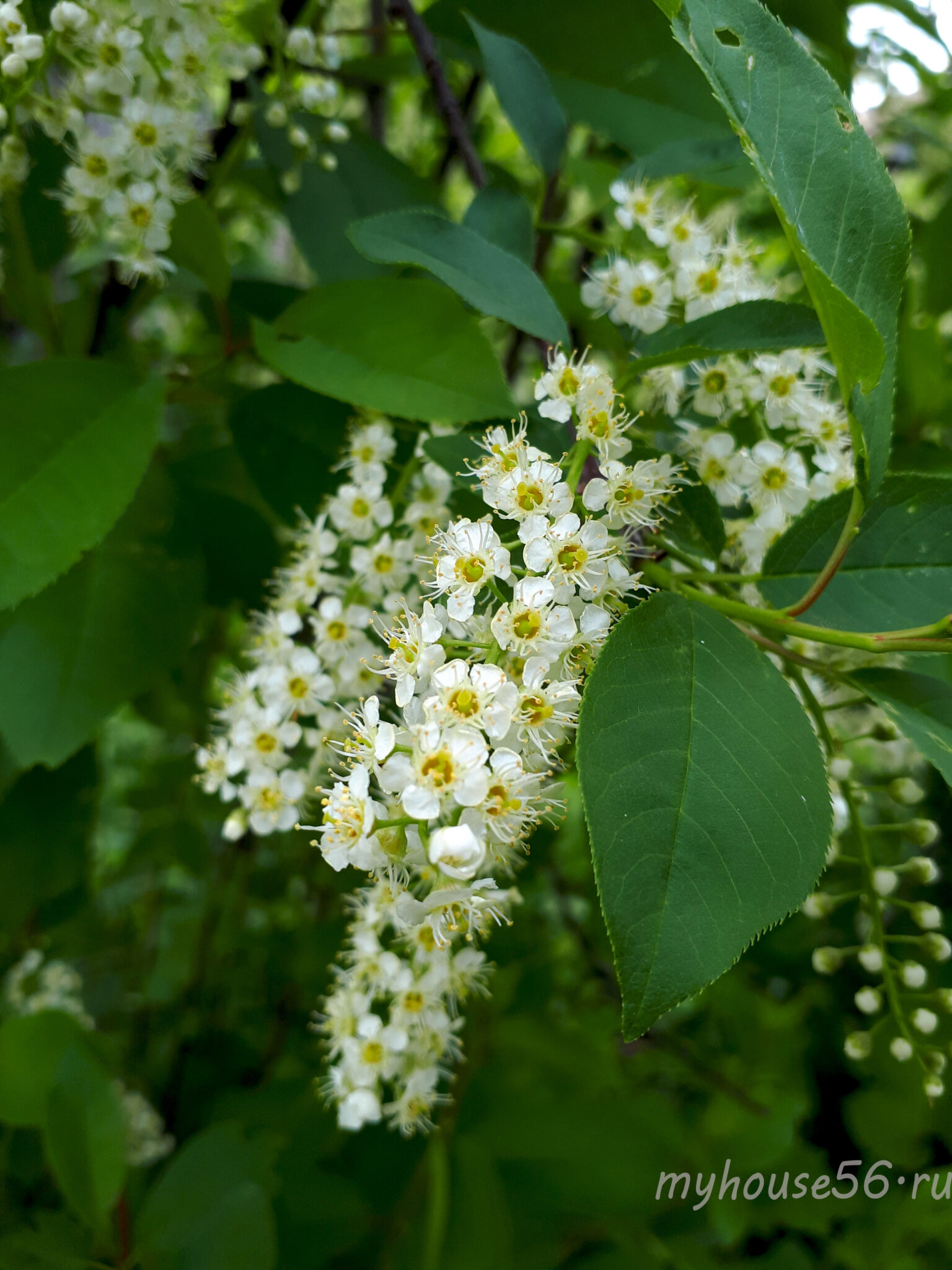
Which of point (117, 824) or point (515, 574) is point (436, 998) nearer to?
point (515, 574)

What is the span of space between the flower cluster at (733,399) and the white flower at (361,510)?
0.27 m

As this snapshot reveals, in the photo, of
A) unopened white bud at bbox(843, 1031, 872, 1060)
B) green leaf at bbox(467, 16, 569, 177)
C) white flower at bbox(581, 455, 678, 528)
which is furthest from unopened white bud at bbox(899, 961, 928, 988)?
green leaf at bbox(467, 16, 569, 177)

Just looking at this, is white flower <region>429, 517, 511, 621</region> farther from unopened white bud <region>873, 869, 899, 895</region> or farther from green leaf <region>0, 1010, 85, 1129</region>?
green leaf <region>0, 1010, 85, 1129</region>

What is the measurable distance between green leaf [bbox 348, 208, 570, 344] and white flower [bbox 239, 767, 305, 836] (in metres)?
0.46

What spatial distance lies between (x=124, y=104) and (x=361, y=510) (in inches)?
19.6

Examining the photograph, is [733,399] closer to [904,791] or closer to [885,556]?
[885,556]

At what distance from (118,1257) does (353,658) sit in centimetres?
81

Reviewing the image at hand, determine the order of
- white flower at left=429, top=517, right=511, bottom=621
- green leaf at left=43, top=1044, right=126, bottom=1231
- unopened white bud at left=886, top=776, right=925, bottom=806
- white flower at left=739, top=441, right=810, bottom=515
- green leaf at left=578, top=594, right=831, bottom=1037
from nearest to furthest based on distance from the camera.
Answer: green leaf at left=578, top=594, right=831, bottom=1037 → white flower at left=429, top=517, right=511, bottom=621 → white flower at left=739, top=441, right=810, bottom=515 → unopened white bud at left=886, top=776, right=925, bottom=806 → green leaf at left=43, top=1044, right=126, bottom=1231

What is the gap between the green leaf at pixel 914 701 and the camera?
2.14ft

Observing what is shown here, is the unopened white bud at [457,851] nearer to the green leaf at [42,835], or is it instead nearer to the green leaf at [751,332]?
the green leaf at [751,332]

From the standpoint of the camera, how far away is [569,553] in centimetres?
63

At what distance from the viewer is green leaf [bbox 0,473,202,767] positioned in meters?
0.93

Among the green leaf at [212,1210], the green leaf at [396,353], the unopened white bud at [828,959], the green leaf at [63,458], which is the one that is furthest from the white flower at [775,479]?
the green leaf at [212,1210]

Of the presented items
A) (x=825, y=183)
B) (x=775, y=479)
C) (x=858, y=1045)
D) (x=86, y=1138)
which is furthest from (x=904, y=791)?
(x=86, y=1138)
